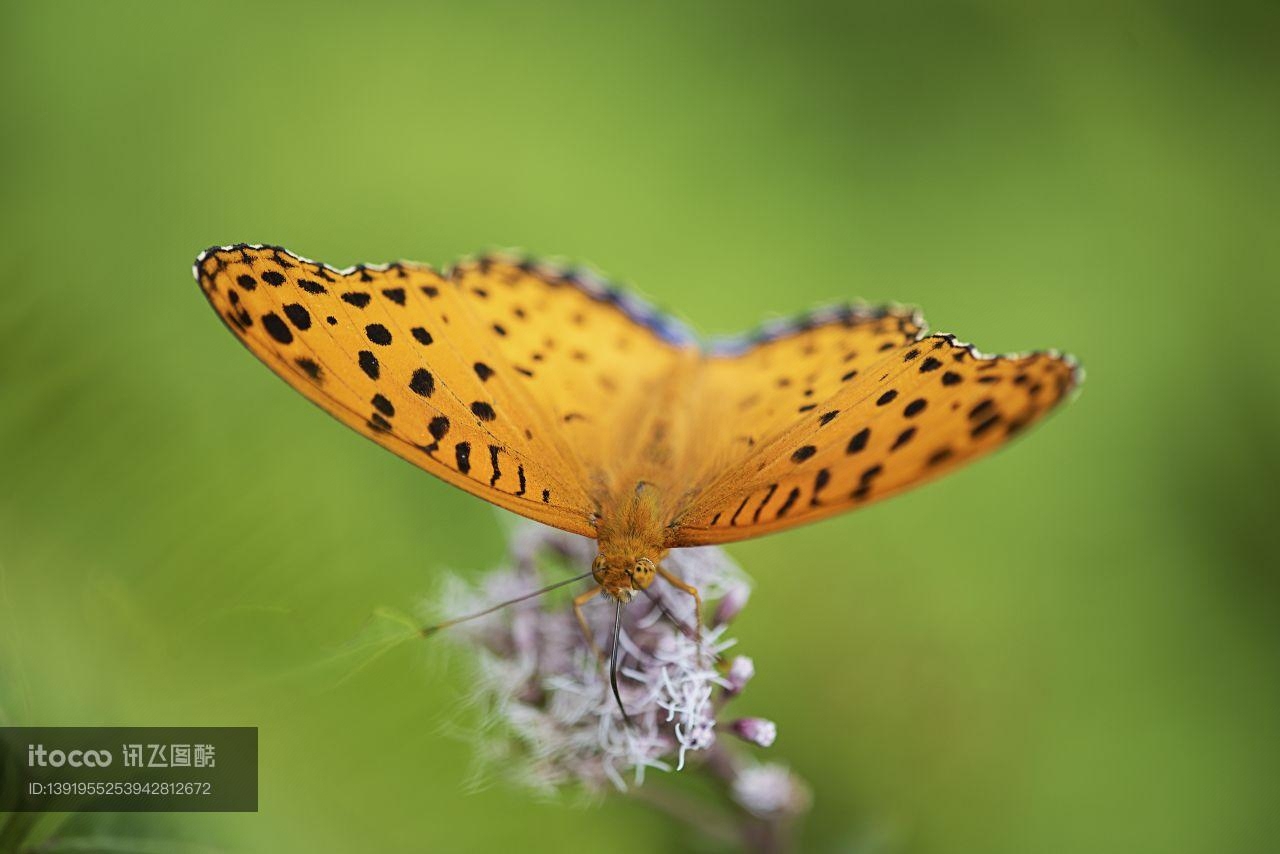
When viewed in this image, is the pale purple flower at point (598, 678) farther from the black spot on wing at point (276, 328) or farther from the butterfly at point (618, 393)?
the black spot on wing at point (276, 328)

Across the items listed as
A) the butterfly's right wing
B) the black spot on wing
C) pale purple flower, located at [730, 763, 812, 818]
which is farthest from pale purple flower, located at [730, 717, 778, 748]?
the black spot on wing

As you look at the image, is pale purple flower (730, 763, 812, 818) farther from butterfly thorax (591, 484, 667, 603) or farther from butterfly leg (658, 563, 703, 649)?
butterfly thorax (591, 484, 667, 603)

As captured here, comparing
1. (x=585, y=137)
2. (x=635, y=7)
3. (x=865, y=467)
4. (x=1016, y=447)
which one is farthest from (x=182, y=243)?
(x=1016, y=447)

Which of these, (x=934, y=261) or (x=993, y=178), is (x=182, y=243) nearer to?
(x=934, y=261)

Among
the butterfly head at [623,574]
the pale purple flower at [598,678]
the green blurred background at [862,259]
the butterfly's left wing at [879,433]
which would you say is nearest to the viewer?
the butterfly's left wing at [879,433]

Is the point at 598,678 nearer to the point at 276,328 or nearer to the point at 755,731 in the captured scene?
the point at 755,731

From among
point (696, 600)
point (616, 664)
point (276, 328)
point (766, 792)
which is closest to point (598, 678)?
point (616, 664)

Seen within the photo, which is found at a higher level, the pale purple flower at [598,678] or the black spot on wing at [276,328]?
the black spot on wing at [276,328]

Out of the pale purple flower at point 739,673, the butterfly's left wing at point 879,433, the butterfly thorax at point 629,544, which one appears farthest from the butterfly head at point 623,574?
the pale purple flower at point 739,673
